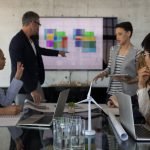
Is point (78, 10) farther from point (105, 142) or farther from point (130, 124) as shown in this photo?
point (105, 142)

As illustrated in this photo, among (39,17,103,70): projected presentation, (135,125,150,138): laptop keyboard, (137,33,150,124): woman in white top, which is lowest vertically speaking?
(135,125,150,138): laptop keyboard

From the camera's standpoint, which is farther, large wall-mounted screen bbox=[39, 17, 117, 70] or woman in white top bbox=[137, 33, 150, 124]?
large wall-mounted screen bbox=[39, 17, 117, 70]

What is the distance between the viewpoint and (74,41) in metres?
5.32

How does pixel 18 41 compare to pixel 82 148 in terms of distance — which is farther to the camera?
pixel 18 41

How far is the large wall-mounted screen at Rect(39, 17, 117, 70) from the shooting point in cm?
529

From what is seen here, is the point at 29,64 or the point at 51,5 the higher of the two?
the point at 51,5

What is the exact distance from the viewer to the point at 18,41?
11.6ft

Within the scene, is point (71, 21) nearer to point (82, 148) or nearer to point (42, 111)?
point (42, 111)

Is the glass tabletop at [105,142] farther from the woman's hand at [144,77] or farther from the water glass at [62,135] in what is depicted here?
the woman's hand at [144,77]

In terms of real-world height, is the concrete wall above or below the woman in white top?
above

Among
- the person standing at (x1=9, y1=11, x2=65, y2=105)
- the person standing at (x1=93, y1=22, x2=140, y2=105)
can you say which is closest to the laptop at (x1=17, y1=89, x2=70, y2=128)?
the person standing at (x1=9, y1=11, x2=65, y2=105)

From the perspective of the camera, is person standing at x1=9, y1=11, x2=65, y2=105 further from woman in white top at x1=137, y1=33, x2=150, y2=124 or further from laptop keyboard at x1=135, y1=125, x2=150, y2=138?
laptop keyboard at x1=135, y1=125, x2=150, y2=138

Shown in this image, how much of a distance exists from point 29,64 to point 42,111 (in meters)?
1.01

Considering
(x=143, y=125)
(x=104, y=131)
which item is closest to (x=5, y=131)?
(x=104, y=131)
